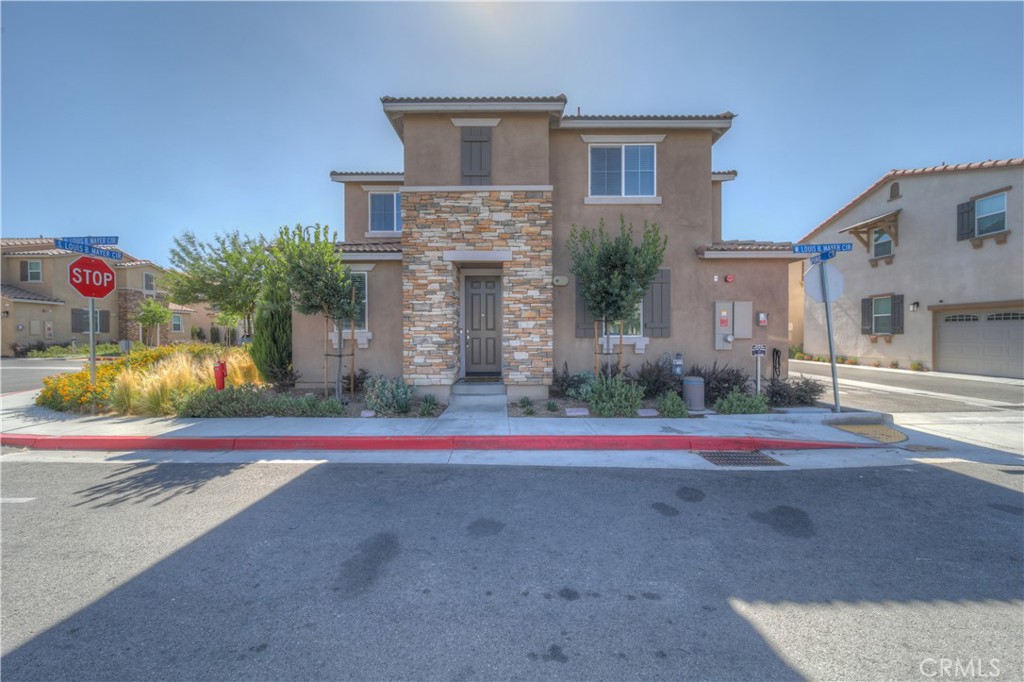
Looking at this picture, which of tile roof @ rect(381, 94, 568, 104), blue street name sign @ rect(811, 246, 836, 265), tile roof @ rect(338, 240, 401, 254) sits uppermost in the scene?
tile roof @ rect(381, 94, 568, 104)

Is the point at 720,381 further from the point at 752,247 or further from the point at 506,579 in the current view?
the point at 506,579

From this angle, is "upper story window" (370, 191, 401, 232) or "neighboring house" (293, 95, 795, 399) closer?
"neighboring house" (293, 95, 795, 399)

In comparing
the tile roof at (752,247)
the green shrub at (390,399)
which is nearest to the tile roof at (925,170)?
the tile roof at (752,247)

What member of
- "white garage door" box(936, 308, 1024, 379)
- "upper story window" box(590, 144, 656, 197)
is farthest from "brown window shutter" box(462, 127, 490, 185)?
"white garage door" box(936, 308, 1024, 379)

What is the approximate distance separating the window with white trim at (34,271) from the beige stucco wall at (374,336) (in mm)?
31361

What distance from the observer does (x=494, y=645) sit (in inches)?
95.4

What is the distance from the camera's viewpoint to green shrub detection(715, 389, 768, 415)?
8.38m

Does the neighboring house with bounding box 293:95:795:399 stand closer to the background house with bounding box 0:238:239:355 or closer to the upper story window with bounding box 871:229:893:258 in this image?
the upper story window with bounding box 871:229:893:258

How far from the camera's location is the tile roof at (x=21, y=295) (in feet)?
77.4

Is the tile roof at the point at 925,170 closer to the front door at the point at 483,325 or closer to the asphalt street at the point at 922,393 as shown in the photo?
the asphalt street at the point at 922,393

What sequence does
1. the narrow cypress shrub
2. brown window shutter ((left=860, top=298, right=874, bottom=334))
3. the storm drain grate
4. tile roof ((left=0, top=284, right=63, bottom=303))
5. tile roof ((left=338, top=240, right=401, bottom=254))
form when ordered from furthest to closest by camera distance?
1. tile roof ((left=0, top=284, right=63, bottom=303))
2. brown window shutter ((left=860, top=298, right=874, bottom=334))
3. the narrow cypress shrub
4. tile roof ((left=338, top=240, right=401, bottom=254))
5. the storm drain grate

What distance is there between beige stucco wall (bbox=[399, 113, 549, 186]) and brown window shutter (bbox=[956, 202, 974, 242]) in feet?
60.6

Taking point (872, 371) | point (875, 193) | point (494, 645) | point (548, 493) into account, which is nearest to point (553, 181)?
point (548, 493)

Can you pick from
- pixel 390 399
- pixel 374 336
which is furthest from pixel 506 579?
pixel 374 336
